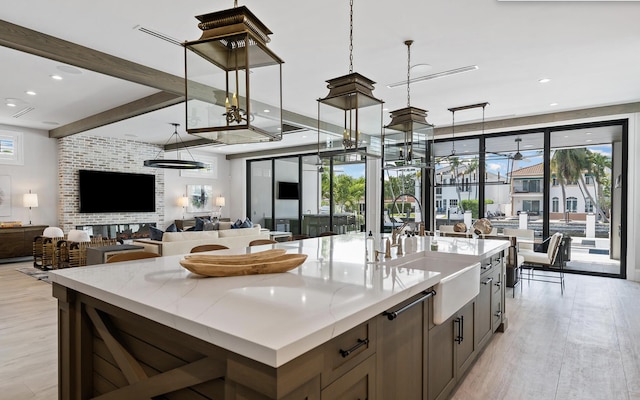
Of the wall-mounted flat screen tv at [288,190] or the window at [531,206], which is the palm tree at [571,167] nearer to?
the window at [531,206]

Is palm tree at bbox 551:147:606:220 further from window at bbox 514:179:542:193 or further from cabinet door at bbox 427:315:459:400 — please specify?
cabinet door at bbox 427:315:459:400

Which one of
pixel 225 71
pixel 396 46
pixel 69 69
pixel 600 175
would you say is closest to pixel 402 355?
pixel 225 71

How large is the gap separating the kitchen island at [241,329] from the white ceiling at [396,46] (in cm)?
218

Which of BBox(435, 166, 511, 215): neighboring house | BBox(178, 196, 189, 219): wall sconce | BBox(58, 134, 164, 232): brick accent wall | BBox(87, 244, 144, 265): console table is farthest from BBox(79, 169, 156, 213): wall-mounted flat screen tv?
BBox(435, 166, 511, 215): neighboring house

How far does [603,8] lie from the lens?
3029 mm

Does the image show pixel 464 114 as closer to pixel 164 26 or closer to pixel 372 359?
pixel 164 26

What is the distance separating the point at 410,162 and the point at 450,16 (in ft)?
4.28

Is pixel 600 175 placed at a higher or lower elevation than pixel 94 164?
lower

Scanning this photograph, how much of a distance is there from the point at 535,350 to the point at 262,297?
2830 millimetres

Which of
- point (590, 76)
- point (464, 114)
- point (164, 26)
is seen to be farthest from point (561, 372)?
point (464, 114)

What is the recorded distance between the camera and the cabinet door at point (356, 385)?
122 cm

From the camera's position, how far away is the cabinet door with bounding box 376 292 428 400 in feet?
4.98

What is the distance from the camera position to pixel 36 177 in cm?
815

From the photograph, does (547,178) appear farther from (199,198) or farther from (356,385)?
(199,198)
